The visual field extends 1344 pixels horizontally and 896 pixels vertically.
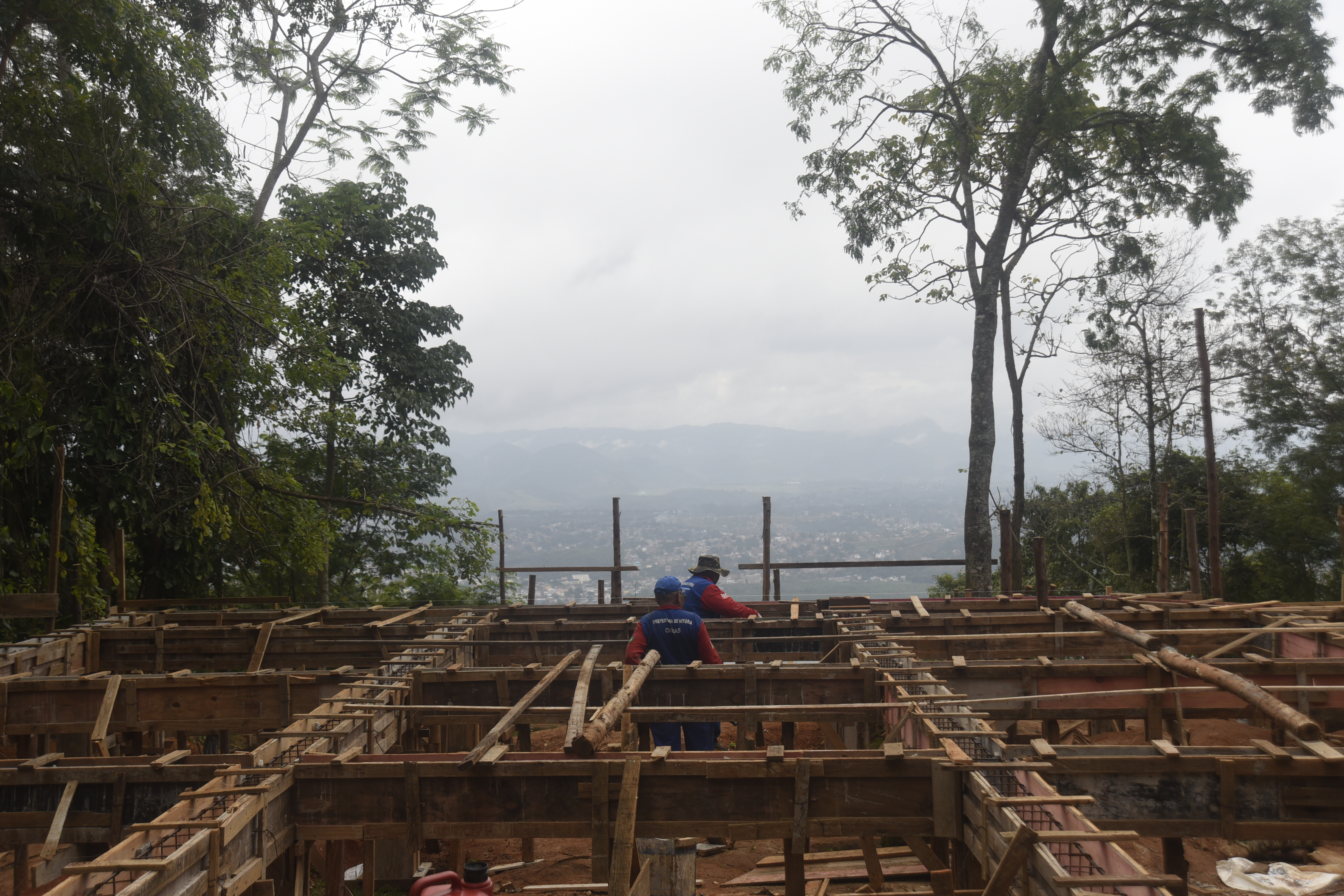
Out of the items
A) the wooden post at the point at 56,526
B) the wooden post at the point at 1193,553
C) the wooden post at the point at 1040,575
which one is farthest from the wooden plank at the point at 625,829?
the wooden post at the point at 1193,553

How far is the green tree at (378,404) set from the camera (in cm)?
1822

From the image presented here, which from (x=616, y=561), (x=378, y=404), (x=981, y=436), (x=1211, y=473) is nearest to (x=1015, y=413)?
(x=981, y=436)

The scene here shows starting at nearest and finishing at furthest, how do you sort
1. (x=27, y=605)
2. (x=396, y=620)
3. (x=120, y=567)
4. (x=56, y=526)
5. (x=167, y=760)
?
(x=167, y=760), (x=27, y=605), (x=396, y=620), (x=56, y=526), (x=120, y=567)

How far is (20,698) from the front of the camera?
22.4 ft

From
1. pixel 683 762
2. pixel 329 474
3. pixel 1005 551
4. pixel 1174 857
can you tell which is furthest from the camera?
pixel 329 474

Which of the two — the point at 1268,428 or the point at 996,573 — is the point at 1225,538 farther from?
the point at 996,573

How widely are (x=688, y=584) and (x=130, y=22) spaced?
11.1 metres

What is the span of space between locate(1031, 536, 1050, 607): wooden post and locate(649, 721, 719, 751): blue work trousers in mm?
4558

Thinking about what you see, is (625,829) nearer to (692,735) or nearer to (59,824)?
(59,824)

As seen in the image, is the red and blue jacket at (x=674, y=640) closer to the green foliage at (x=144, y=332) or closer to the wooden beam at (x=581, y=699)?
the wooden beam at (x=581, y=699)

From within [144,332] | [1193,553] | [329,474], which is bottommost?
A: [1193,553]

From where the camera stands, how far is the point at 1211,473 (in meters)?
15.3

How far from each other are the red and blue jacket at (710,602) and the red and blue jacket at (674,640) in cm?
127

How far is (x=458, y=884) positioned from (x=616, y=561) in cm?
1409
